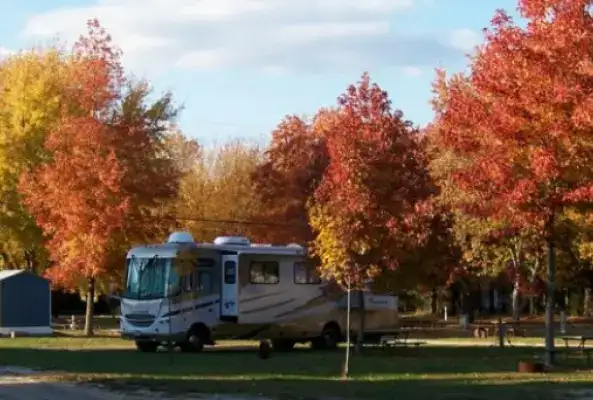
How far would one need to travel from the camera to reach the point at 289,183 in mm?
45938

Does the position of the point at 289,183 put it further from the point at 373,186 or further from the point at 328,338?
the point at 373,186

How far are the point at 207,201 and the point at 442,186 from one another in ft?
64.7

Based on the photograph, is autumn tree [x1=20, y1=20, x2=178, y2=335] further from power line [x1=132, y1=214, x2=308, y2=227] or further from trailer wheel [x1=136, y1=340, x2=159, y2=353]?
trailer wheel [x1=136, y1=340, x2=159, y2=353]

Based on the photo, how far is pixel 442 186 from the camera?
1588 inches

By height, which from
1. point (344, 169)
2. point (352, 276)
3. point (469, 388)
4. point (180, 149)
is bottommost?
point (469, 388)

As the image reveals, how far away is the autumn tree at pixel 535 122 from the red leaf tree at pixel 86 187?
19110mm

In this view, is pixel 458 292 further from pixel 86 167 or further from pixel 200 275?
pixel 200 275

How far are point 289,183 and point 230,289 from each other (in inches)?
534

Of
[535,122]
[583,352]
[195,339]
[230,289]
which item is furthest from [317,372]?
[230,289]

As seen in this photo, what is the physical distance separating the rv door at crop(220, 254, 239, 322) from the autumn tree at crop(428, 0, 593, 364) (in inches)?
409

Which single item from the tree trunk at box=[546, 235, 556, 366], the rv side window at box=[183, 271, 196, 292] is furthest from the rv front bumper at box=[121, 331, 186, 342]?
the tree trunk at box=[546, 235, 556, 366]

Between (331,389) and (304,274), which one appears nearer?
(331,389)

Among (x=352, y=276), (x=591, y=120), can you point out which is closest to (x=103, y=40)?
(x=352, y=276)

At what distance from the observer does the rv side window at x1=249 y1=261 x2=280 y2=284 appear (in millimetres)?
33469
